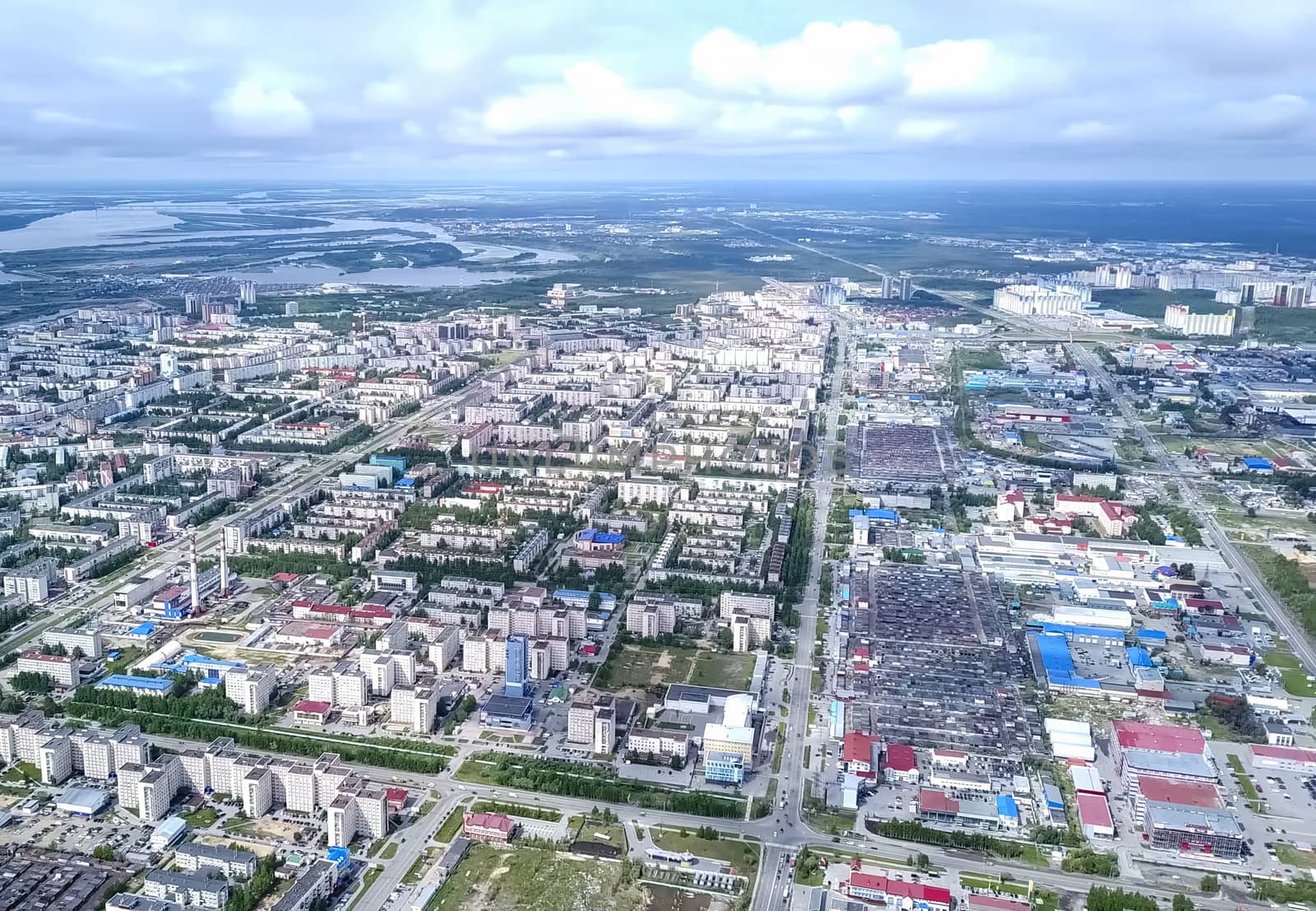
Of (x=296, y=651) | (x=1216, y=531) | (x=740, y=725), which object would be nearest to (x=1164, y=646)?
(x=1216, y=531)

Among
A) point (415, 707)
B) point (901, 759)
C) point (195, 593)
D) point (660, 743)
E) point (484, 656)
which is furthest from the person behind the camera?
point (195, 593)

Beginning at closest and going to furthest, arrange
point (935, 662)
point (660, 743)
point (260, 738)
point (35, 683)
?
point (660, 743) → point (260, 738) → point (35, 683) → point (935, 662)

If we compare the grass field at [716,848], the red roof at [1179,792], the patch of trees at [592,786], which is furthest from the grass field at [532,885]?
the red roof at [1179,792]

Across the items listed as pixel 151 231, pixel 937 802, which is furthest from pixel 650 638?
pixel 151 231

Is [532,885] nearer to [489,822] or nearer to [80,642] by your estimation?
[489,822]

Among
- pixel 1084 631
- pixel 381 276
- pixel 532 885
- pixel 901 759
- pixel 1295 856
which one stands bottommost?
pixel 532 885

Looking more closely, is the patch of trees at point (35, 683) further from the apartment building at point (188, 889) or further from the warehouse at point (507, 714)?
the warehouse at point (507, 714)
